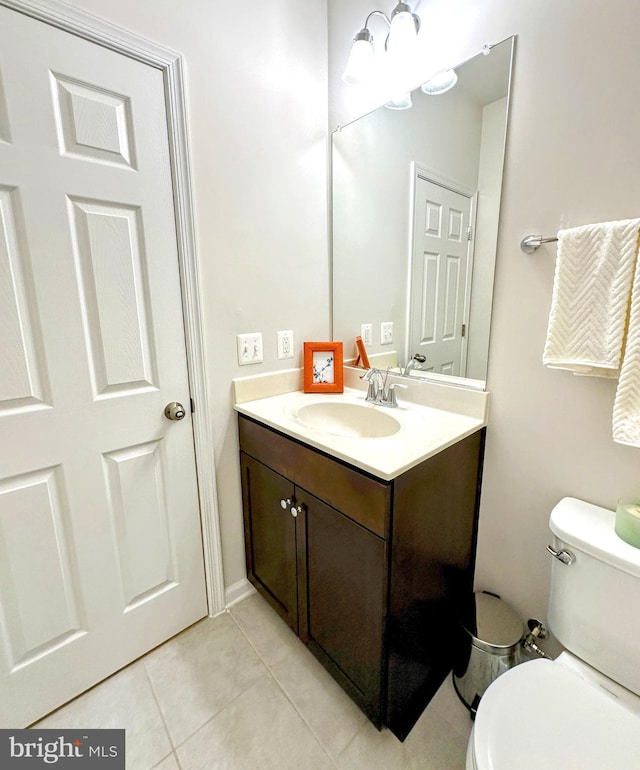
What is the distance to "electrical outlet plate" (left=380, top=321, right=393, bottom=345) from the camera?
1532mm

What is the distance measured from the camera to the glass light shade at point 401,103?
1288mm

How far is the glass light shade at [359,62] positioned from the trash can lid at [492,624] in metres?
1.87

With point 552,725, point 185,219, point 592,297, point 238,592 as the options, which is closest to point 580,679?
point 552,725

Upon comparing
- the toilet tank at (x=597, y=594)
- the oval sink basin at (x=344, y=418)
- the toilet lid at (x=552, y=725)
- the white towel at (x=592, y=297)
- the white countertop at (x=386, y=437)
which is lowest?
the toilet lid at (x=552, y=725)

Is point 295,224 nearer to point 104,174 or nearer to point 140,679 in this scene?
point 104,174

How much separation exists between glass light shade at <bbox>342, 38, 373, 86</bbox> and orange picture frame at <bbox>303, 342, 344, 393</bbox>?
96 centimetres

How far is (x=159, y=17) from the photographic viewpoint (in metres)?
1.06

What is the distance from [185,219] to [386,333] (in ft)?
2.86

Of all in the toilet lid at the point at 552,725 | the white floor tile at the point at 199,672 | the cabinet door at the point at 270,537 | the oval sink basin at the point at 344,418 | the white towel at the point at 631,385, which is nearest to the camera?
the toilet lid at the point at 552,725

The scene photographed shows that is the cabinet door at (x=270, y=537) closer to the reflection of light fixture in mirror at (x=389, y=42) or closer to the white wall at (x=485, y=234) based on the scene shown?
the white wall at (x=485, y=234)

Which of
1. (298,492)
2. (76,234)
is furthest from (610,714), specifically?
(76,234)

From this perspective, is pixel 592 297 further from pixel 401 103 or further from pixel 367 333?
pixel 401 103

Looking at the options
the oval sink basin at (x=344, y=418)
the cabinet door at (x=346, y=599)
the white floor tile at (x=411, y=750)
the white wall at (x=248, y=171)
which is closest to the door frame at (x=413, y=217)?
the oval sink basin at (x=344, y=418)

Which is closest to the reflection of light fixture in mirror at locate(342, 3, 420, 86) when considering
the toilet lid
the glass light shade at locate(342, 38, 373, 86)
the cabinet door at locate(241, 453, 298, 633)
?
the glass light shade at locate(342, 38, 373, 86)
